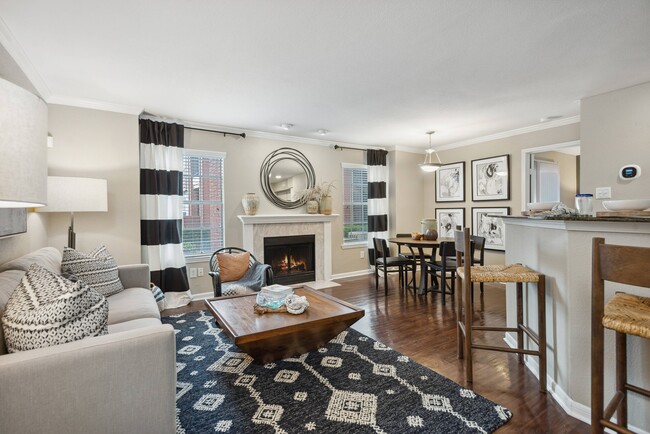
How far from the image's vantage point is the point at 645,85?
315 cm

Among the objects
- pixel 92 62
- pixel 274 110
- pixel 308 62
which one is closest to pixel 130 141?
pixel 92 62

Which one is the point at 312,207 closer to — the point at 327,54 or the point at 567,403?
the point at 327,54

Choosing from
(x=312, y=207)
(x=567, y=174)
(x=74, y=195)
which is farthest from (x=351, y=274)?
(x=567, y=174)

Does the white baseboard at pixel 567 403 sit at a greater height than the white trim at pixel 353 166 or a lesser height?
lesser

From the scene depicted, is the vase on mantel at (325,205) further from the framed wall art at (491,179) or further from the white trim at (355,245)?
the framed wall art at (491,179)

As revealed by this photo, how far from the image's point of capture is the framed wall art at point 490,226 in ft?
17.0

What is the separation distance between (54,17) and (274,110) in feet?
7.21

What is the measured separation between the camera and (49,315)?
51.3 inches

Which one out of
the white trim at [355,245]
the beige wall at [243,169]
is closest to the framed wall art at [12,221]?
the beige wall at [243,169]

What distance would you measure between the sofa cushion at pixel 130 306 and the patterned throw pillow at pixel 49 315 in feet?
2.56

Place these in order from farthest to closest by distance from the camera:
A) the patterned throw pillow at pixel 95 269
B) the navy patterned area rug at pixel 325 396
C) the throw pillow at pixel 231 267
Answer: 1. the throw pillow at pixel 231 267
2. the patterned throw pillow at pixel 95 269
3. the navy patterned area rug at pixel 325 396

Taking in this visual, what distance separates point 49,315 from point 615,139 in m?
4.99

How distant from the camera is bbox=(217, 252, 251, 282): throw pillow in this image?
3.76m

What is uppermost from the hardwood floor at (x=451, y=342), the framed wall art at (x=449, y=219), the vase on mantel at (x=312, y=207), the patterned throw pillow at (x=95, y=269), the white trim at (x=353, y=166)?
the white trim at (x=353, y=166)
